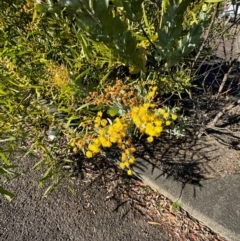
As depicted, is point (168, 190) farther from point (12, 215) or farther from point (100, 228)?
point (12, 215)

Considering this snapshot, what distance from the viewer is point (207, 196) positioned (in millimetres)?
2332

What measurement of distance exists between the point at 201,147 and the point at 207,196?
49 cm

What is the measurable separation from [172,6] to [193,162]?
6.22 feet

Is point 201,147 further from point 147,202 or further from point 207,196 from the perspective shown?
point 147,202

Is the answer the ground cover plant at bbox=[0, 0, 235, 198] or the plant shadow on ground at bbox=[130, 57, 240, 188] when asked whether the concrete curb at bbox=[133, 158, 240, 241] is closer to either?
the plant shadow on ground at bbox=[130, 57, 240, 188]

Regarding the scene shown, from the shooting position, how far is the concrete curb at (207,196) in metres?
2.17

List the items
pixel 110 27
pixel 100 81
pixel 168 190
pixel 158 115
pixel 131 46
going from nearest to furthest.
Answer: pixel 110 27 < pixel 131 46 < pixel 158 115 < pixel 100 81 < pixel 168 190

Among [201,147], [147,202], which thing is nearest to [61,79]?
[147,202]

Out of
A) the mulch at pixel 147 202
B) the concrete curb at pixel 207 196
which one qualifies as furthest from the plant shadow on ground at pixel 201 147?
the mulch at pixel 147 202

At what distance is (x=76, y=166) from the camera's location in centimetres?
267

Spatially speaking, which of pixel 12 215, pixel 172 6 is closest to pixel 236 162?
pixel 12 215

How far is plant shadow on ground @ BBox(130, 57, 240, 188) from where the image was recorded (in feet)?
8.20

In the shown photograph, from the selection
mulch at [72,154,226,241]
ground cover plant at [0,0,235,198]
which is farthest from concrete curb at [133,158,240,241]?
ground cover plant at [0,0,235,198]

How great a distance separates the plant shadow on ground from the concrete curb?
0.19ft
